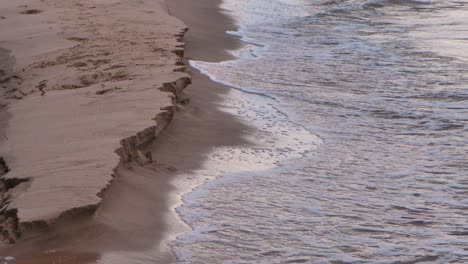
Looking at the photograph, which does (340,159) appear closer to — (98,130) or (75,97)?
(98,130)

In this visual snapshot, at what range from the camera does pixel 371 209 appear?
404cm

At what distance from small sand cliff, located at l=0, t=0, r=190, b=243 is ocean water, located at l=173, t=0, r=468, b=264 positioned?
0.49 meters

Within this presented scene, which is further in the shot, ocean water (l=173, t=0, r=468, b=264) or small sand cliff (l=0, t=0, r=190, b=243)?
small sand cliff (l=0, t=0, r=190, b=243)

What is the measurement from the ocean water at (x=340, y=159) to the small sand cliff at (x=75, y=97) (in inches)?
19.3

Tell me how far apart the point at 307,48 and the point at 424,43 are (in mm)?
1301

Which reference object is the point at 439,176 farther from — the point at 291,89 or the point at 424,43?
the point at 424,43

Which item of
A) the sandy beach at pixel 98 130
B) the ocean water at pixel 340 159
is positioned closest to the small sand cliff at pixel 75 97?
the sandy beach at pixel 98 130

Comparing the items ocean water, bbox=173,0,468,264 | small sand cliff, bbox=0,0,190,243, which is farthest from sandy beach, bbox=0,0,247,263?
ocean water, bbox=173,0,468,264

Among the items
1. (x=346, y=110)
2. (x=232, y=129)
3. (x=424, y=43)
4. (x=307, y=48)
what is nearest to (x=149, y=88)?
(x=232, y=129)

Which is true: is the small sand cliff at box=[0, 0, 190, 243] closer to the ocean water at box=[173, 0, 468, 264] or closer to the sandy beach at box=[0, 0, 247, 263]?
the sandy beach at box=[0, 0, 247, 263]

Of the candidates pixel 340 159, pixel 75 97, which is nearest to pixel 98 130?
pixel 75 97

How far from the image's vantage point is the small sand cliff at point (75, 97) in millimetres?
3795

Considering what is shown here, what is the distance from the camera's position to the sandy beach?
11.5 ft

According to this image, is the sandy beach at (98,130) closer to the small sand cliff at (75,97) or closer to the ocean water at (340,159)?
the small sand cliff at (75,97)
